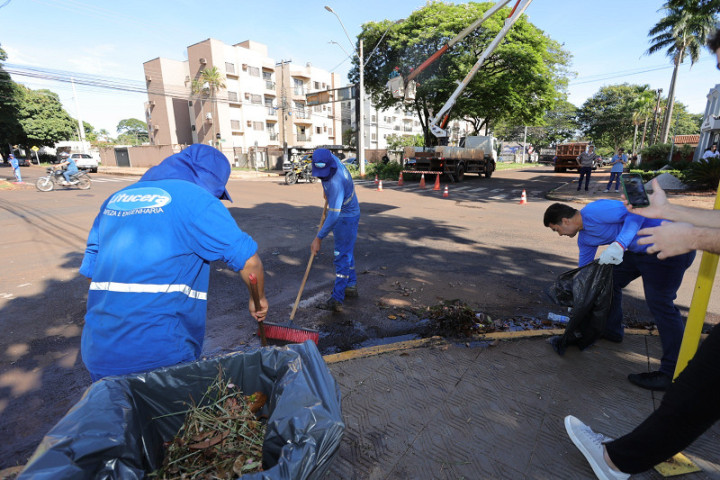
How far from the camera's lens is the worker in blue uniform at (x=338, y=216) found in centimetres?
404

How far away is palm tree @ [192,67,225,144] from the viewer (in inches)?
1491

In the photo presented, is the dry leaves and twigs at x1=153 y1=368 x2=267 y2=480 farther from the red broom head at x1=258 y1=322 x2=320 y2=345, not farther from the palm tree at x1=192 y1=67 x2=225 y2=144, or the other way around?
the palm tree at x1=192 y1=67 x2=225 y2=144

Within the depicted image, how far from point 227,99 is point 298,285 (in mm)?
40631

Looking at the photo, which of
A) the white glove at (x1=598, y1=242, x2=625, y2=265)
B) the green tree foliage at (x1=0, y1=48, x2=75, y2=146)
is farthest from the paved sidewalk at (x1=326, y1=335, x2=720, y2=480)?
the green tree foliage at (x1=0, y1=48, x2=75, y2=146)

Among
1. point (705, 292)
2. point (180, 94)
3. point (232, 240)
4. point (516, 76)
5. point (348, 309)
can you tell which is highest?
point (180, 94)

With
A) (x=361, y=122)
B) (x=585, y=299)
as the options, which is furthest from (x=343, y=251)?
(x=361, y=122)

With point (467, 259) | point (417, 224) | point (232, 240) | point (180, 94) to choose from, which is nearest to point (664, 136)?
point (417, 224)

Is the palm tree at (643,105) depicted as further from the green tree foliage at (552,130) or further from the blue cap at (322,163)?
the blue cap at (322,163)

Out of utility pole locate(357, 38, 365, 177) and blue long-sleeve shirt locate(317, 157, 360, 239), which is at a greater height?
utility pole locate(357, 38, 365, 177)

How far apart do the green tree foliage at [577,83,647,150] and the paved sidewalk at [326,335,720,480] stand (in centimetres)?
5762

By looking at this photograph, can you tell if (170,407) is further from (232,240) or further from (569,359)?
(569,359)

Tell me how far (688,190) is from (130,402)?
1929 centimetres

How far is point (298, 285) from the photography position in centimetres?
504

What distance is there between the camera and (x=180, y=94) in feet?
139
